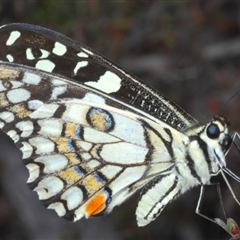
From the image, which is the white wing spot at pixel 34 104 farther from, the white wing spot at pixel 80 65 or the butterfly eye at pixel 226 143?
the butterfly eye at pixel 226 143

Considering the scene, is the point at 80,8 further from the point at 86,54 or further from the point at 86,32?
the point at 86,54

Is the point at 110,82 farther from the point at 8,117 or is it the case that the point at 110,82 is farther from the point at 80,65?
the point at 8,117

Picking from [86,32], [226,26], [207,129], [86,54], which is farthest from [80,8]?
[207,129]

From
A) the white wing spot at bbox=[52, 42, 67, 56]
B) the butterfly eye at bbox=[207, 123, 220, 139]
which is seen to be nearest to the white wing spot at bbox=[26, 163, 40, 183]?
the white wing spot at bbox=[52, 42, 67, 56]

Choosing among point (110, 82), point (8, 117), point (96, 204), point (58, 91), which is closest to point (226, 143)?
point (110, 82)

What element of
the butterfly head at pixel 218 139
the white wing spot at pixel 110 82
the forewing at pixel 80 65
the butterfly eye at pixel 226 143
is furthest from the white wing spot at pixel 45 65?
the butterfly eye at pixel 226 143

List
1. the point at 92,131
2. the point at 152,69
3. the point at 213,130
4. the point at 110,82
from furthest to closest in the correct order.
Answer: the point at 152,69
the point at 92,131
the point at 110,82
the point at 213,130
